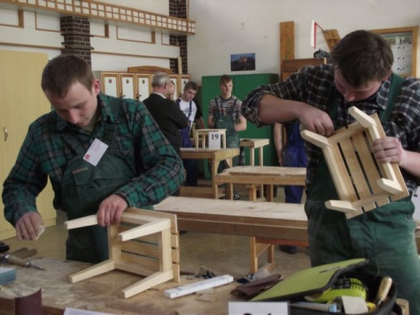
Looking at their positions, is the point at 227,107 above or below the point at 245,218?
above

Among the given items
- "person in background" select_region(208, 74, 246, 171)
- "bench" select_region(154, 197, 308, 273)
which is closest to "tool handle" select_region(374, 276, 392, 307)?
"bench" select_region(154, 197, 308, 273)

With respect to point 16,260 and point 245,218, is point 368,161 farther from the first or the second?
point 245,218

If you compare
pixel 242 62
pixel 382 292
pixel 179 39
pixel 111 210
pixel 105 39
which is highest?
pixel 179 39

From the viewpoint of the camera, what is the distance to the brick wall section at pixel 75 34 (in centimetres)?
762

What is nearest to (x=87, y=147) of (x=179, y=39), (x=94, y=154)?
(x=94, y=154)

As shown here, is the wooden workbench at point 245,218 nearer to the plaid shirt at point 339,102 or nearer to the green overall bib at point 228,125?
the plaid shirt at point 339,102

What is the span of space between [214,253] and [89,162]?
137 inches

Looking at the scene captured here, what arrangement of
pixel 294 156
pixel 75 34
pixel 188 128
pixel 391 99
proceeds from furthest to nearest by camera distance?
pixel 188 128 < pixel 75 34 < pixel 294 156 < pixel 391 99

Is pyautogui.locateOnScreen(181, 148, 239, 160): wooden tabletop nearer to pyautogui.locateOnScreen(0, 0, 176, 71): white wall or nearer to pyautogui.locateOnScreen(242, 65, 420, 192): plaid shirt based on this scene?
pyautogui.locateOnScreen(0, 0, 176, 71): white wall

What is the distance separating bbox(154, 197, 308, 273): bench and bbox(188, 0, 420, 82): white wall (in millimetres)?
5728

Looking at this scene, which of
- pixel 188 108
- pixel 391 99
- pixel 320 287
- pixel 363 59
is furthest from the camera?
pixel 188 108

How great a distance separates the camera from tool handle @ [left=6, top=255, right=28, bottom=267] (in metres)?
2.08

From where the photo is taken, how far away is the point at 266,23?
9.62 meters

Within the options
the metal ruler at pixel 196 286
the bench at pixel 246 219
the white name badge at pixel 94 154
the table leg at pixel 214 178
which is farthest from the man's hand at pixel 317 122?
the table leg at pixel 214 178
